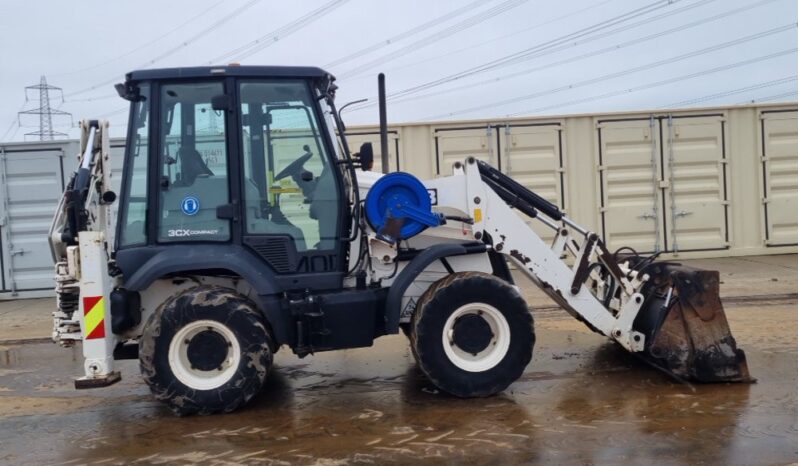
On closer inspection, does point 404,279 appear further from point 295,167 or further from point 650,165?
point 650,165

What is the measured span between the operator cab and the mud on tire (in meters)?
0.41

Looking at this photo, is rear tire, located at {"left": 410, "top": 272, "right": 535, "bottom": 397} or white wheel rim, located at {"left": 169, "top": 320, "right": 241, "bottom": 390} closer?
white wheel rim, located at {"left": 169, "top": 320, "right": 241, "bottom": 390}

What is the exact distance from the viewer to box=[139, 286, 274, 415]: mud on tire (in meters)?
5.05

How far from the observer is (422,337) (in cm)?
528

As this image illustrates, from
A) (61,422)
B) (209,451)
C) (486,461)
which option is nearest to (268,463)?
(209,451)

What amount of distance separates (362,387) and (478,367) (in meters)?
1.07

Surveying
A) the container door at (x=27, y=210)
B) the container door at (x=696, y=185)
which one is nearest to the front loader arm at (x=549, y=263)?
the container door at (x=696, y=185)

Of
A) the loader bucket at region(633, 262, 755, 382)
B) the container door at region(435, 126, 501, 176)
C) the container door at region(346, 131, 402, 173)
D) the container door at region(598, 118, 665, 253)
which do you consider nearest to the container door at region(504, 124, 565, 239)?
the container door at region(435, 126, 501, 176)

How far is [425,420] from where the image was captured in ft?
16.4

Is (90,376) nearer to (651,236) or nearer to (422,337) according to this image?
(422,337)

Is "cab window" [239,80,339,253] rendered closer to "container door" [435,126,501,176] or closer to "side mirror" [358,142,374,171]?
"side mirror" [358,142,374,171]

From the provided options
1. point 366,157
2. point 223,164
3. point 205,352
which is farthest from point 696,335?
point 223,164

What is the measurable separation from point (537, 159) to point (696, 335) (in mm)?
7114

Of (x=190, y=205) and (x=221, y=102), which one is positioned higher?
(x=221, y=102)
